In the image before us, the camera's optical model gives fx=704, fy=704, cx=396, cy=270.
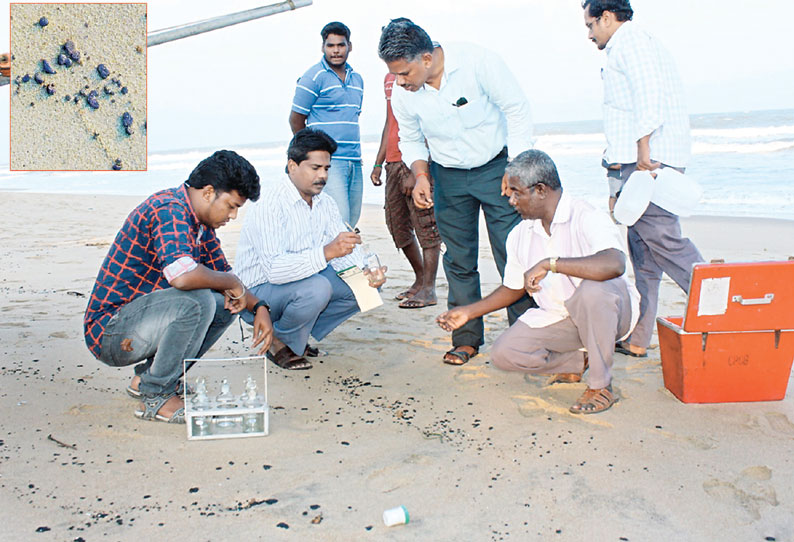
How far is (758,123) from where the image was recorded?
22312 millimetres

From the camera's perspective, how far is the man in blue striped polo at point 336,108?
4.55 metres

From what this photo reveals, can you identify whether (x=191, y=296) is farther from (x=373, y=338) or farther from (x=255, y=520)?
(x=373, y=338)

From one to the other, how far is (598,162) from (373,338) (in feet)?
41.2

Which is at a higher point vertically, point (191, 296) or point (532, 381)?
point (191, 296)

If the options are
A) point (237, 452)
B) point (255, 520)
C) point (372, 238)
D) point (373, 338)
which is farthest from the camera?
point (372, 238)

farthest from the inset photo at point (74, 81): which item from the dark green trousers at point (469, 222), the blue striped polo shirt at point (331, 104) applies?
the dark green trousers at point (469, 222)

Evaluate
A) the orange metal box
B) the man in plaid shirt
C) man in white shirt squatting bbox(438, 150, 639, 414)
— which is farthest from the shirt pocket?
the orange metal box

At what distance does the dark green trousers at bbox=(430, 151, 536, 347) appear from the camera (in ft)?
11.2

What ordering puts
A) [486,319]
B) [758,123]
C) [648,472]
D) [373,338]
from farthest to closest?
[758,123] → [486,319] → [373,338] → [648,472]

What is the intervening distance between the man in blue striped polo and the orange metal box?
238 centimetres

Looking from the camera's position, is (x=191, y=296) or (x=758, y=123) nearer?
(x=191, y=296)

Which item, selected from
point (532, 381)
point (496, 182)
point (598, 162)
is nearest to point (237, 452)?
point (532, 381)

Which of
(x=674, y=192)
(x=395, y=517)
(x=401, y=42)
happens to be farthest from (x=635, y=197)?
(x=395, y=517)

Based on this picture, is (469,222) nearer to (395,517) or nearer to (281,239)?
(281,239)
